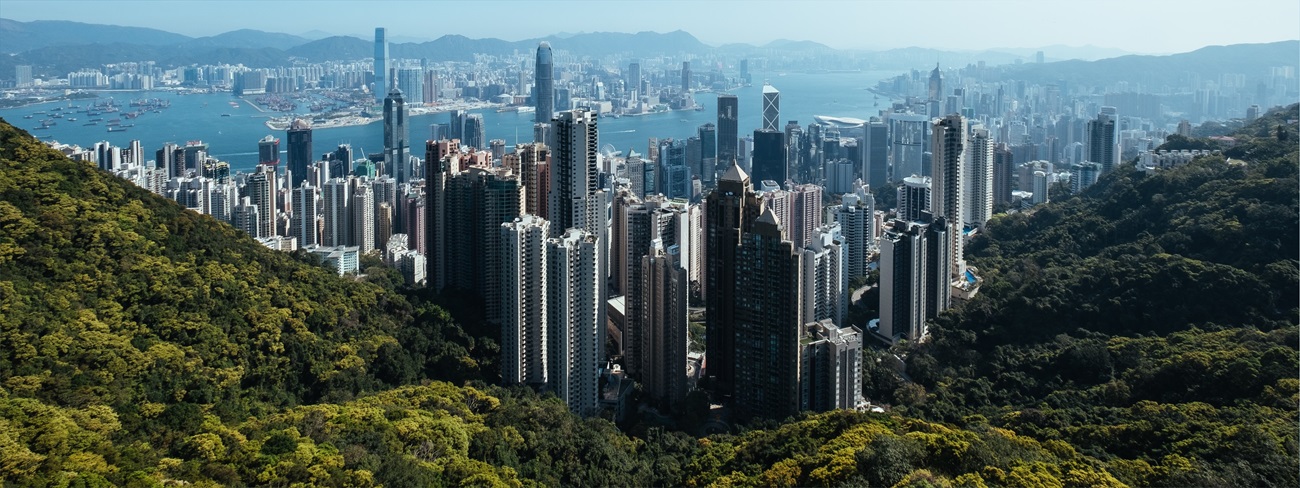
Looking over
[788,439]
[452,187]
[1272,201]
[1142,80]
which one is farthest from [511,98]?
[788,439]

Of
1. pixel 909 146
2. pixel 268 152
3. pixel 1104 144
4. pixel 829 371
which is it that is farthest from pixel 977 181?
pixel 268 152

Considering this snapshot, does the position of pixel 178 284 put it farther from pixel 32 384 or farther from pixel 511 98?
pixel 511 98

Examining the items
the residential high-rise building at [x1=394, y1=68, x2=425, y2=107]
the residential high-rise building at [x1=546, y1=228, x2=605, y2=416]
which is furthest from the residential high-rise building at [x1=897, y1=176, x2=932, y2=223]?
the residential high-rise building at [x1=394, y1=68, x2=425, y2=107]

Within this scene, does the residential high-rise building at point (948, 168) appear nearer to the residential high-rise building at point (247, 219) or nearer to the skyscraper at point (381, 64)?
the residential high-rise building at point (247, 219)

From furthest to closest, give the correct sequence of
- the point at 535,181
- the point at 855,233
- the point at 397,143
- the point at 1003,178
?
the point at 397,143
the point at 1003,178
the point at 855,233
the point at 535,181

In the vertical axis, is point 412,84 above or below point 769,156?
above

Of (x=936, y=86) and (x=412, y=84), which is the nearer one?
(x=412, y=84)

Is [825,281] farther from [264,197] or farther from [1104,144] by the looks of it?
[1104,144]
